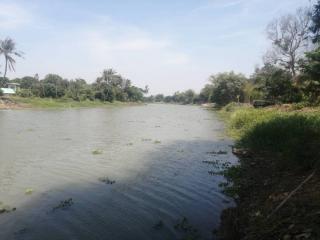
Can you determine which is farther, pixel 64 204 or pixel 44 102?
pixel 44 102

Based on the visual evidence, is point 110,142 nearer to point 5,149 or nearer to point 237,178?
point 5,149

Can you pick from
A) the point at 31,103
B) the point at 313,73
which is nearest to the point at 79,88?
the point at 31,103

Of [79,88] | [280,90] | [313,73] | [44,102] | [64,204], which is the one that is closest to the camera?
[64,204]

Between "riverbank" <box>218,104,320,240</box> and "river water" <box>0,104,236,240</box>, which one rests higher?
"riverbank" <box>218,104,320,240</box>

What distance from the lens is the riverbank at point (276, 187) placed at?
8.27 metres

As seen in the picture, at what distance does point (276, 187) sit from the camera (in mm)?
12188

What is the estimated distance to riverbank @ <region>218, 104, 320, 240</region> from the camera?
827 centimetres

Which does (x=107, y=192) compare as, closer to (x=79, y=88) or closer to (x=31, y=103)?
(x=31, y=103)

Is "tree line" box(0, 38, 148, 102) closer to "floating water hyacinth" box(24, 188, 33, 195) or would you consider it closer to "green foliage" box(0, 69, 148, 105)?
"green foliage" box(0, 69, 148, 105)

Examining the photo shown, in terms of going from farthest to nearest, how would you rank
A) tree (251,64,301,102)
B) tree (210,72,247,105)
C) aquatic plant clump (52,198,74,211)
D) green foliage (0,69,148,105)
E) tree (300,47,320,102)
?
green foliage (0,69,148,105)
tree (210,72,247,105)
tree (251,64,301,102)
tree (300,47,320,102)
aquatic plant clump (52,198,74,211)

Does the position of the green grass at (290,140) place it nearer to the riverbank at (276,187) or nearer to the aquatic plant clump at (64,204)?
the riverbank at (276,187)

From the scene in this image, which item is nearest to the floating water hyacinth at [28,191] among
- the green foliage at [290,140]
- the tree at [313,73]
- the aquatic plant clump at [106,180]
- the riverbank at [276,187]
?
the aquatic plant clump at [106,180]

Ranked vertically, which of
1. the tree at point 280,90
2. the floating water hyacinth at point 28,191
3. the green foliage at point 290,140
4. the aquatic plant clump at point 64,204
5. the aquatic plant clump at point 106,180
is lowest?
the floating water hyacinth at point 28,191

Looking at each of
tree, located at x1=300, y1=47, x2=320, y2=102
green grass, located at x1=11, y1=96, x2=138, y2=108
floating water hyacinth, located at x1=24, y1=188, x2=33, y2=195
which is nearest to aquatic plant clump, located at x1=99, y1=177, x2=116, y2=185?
floating water hyacinth, located at x1=24, y1=188, x2=33, y2=195
